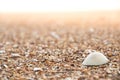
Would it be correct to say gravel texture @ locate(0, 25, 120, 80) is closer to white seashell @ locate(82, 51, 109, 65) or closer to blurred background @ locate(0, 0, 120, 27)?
white seashell @ locate(82, 51, 109, 65)

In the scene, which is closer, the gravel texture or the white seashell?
the gravel texture

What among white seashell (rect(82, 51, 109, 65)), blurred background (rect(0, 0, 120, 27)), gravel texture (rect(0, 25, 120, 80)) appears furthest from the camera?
blurred background (rect(0, 0, 120, 27))

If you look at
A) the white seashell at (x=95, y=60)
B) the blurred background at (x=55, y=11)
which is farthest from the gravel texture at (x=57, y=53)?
the blurred background at (x=55, y=11)

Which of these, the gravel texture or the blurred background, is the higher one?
the blurred background

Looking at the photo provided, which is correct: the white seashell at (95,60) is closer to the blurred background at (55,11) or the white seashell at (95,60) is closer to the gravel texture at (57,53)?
the gravel texture at (57,53)

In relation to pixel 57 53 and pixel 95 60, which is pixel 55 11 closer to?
pixel 57 53

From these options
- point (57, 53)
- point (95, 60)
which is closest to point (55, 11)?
point (57, 53)

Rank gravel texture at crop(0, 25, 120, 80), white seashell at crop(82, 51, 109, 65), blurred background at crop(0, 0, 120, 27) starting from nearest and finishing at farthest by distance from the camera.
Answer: gravel texture at crop(0, 25, 120, 80) → white seashell at crop(82, 51, 109, 65) → blurred background at crop(0, 0, 120, 27)

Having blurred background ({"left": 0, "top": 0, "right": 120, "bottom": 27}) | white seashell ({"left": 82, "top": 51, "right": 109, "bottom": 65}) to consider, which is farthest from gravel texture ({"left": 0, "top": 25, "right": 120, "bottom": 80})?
blurred background ({"left": 0, "top": 0, "right": 120, "bottom": 27})
